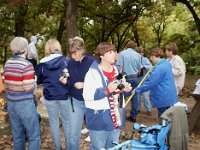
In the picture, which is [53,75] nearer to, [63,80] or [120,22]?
[63,80]

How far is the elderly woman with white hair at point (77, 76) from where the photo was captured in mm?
4324

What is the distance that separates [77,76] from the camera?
440 cm

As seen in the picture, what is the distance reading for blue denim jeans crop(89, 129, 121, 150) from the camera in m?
3.73

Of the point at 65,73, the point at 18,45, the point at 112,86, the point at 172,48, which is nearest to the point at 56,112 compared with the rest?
the point at 65,73

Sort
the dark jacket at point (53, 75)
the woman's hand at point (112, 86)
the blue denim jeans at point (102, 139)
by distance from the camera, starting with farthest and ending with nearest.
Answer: the dark jacket at point (53, 75), the blue denim jeans at point (102, 139), the woman's hand at point (112, 86)

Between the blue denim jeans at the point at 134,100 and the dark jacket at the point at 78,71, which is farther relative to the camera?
the blue denim jeans at the point at 134,100

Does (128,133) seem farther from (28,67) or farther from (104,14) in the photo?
(104,14)

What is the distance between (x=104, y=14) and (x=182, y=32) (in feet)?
16.8

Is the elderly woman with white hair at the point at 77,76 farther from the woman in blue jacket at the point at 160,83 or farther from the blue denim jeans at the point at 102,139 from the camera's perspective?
the woman in blue jacket at the point at 160,83

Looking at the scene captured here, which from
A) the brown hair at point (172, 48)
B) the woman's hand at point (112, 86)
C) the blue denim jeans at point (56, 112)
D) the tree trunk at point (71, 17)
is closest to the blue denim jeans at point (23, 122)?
the blue denim jeans at point (56, 112)

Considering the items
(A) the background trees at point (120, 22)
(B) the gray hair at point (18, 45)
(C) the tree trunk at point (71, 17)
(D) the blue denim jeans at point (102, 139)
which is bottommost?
(D) the blue denim jeans at point (102, 139)

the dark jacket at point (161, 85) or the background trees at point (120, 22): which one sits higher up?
the background trees at point (120, 22)

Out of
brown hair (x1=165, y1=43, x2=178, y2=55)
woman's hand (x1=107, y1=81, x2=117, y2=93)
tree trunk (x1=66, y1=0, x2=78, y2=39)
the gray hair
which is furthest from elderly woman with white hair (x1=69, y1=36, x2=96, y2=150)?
tree trunk (x1=66, y1=0, x2=78, y2=39)

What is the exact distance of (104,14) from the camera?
19.3 m
